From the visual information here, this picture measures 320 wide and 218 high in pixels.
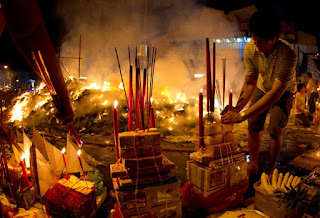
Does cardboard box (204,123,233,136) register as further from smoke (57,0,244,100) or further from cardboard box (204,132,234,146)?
smoke (57,0,244,100)

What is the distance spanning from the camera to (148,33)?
2055 centimetres

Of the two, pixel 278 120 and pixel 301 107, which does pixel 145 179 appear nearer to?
pixel 278 120

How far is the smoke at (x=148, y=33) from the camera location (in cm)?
1798

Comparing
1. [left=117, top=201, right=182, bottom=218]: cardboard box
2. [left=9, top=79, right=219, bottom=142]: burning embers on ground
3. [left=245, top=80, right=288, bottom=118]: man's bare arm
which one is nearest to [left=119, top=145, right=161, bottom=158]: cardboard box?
[left=117, top=201, right=182, bottom=218]: cardboard box

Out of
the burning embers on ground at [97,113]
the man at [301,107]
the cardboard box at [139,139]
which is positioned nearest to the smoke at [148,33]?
the burning embers on ground at [97,113]

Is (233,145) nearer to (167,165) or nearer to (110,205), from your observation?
(167,165)

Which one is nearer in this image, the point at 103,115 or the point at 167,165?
the point at 167,165

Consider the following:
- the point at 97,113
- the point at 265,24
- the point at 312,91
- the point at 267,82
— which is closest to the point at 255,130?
the point at 267,82

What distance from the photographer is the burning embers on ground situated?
9.55 m

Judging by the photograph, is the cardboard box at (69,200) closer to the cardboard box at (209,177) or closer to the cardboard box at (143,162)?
the cardboard box at (143,162)

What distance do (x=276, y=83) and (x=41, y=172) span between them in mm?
3464

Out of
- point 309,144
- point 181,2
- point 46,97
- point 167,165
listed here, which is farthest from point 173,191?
point 181,2

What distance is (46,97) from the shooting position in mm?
12648

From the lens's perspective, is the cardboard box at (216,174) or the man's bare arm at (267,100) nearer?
the cardboard box at (216,174)
